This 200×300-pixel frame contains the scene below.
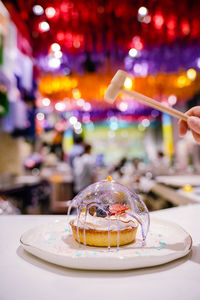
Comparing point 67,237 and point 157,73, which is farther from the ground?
point 157,73

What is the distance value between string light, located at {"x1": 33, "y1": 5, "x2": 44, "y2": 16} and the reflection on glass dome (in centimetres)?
327

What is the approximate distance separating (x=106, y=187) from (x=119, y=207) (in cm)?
9

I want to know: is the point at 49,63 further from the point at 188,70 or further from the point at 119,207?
the point at 119,207

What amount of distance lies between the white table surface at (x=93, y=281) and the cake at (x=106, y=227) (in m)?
0.13

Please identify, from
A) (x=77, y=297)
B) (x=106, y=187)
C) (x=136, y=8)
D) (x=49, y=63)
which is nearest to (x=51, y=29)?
(x=136, y=8)

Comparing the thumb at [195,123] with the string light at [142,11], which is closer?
the thumb at [195,123]

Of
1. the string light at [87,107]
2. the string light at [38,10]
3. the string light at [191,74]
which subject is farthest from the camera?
the string light at [87,107]

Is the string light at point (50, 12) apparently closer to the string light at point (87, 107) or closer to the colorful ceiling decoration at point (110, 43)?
the colorful ceiling decoration at point (110, 43)

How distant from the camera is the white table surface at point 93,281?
0.52 m

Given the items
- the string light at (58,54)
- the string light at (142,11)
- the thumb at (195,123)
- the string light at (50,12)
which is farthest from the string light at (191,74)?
the thumb at (195,123)

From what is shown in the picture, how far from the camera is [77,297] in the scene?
51 centimetres

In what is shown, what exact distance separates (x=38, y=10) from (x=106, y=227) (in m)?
3.54

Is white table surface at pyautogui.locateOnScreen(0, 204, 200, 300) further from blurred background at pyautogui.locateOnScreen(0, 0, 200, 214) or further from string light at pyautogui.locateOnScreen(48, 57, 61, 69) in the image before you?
string light at pyautogui.locateOnScreen(48, 57, 61, 69)

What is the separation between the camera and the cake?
0.75 meters
